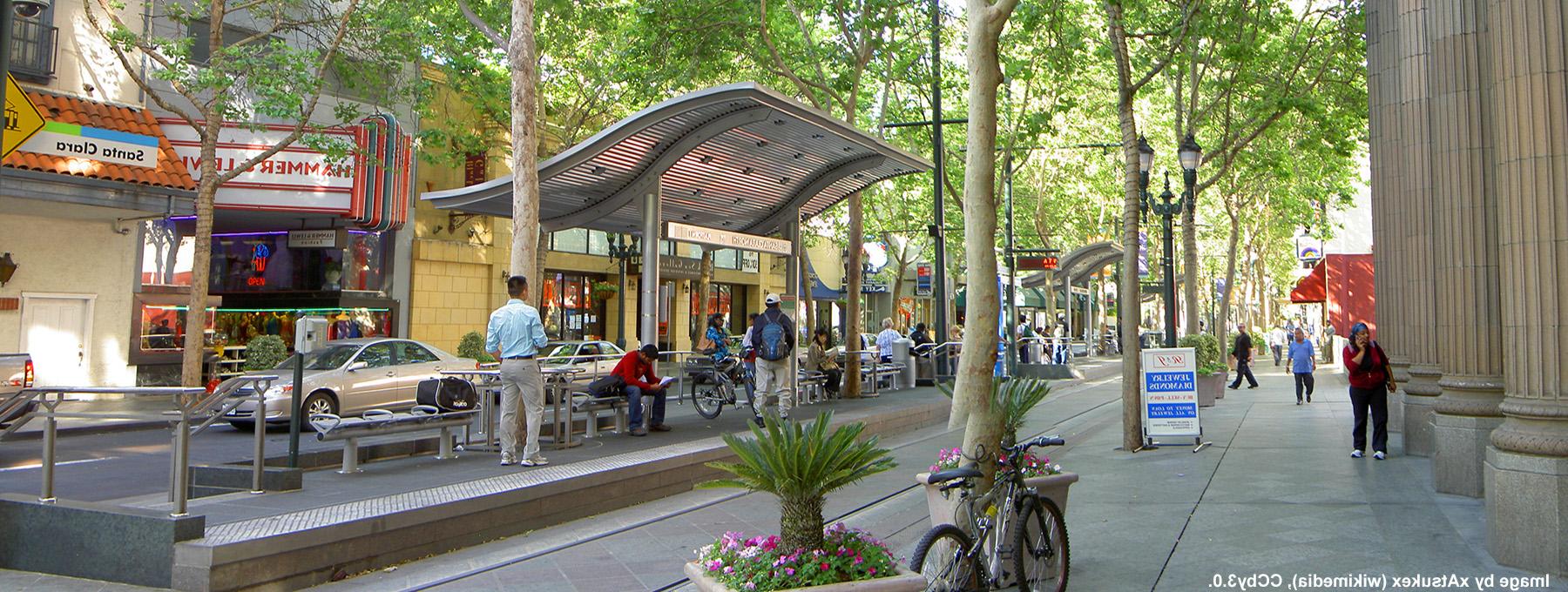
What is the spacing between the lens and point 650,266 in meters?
13.9

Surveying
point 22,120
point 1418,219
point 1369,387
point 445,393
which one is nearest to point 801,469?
point 445,393

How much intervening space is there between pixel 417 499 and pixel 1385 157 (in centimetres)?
1322

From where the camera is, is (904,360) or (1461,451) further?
(904,360)

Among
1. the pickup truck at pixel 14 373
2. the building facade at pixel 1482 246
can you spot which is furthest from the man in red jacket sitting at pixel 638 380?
the building facade at pixel 1482 246

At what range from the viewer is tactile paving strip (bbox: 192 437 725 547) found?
662cm

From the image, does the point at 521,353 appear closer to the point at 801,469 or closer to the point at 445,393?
the point at 445,393

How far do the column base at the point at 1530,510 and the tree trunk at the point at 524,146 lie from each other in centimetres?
875

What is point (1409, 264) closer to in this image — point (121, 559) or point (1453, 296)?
point (1453, 296)

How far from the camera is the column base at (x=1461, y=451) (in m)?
8.56

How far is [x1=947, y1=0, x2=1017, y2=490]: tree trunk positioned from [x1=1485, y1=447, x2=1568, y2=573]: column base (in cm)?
305

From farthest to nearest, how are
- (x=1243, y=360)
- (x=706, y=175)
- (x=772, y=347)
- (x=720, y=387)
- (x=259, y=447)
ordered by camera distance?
1. (x=1243, y=360)
2. (x=720, y=387)
3. (x=706, y=175)
4. (x=772, y=347)
5. (x=259, y=447)

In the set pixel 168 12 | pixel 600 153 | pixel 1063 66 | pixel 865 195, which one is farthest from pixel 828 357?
pixel 865 195

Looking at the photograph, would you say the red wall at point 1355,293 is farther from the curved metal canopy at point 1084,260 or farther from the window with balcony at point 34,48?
the window with balcony at point 34,48

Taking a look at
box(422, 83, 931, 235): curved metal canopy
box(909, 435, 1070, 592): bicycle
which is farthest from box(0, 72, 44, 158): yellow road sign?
box(909, 435, 1070, 592): bicycle
